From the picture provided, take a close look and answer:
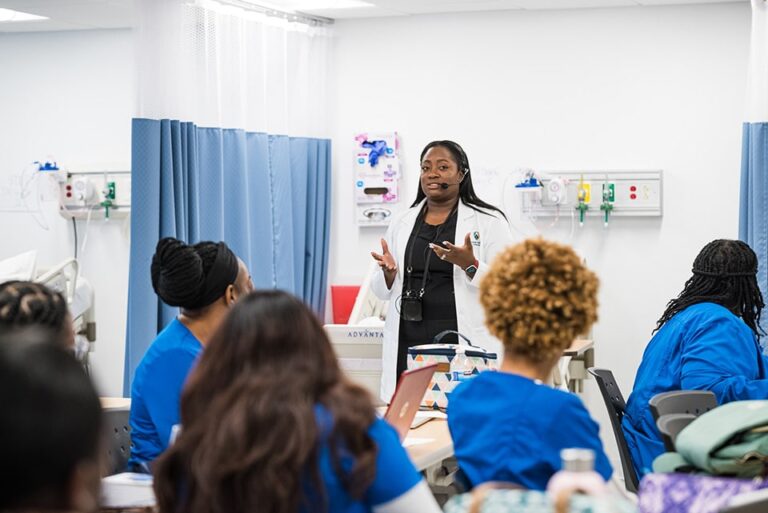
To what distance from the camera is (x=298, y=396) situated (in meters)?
1.61

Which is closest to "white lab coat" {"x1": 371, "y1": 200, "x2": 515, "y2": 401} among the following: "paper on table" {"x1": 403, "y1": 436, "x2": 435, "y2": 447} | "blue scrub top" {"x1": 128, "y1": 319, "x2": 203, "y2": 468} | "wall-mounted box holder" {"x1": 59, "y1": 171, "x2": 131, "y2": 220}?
"paper on table" {"x1": 403, "y1": 436, "x2": 435, "y2": 447}

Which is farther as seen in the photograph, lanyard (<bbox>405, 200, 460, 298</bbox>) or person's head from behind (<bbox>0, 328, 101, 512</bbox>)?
lanyard (<bbox>405, 200, 460, 298</bbox>)

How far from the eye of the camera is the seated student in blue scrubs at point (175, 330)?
2410 mm

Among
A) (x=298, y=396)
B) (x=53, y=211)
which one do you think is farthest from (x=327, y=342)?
(x=53, y=211)

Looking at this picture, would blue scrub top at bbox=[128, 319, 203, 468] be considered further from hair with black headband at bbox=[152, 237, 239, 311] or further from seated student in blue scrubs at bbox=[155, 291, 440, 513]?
seated student in blue scrubs at bbox=[155, 291, 440, 513]

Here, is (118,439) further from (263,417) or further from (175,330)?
(263,417)

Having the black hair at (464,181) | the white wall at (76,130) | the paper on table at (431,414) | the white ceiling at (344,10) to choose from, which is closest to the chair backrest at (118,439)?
the paper on table at (431,414)

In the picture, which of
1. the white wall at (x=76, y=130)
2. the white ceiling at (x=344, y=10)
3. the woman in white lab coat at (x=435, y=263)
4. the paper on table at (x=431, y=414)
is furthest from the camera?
the white wall at (x=76, y=130)

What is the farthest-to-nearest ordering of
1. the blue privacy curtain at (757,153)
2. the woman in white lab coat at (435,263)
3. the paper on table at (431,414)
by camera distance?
1. the blue privacy curtain at (757,153)
2. the woman in white lab coat at (435,263)
3. the paper on table at (431,414)

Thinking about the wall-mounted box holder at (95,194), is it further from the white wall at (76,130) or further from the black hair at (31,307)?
the black hair at (31,307)

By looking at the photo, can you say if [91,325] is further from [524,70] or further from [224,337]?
[224,337]

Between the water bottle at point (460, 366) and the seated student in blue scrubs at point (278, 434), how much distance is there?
4.48ft

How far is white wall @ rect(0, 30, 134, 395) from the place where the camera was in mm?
5668

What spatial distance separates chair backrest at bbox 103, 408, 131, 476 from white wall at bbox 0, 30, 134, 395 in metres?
2.94
